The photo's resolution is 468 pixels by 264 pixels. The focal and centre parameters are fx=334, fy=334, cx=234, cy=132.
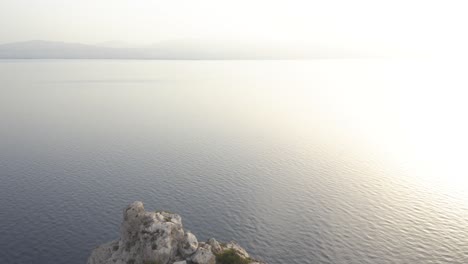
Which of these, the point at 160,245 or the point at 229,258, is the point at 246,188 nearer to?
the point at 229,258

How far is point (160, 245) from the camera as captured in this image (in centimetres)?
5153

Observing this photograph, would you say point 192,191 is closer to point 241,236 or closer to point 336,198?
point 241,236

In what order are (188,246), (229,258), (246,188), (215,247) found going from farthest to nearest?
(246,188) → (215,247) → (188,246) → (229,258)

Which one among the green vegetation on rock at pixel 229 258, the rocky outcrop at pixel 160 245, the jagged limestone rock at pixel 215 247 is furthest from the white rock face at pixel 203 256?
the jagged limestone rock at pixel 215 247

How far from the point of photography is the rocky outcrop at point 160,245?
167 ft

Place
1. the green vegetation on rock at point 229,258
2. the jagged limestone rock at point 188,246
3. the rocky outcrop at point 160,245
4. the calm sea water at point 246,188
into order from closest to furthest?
the rocky outcrop at point 160,245, the green vegetation on rock at point 229,258, the jagged limestone rock at point 188,246, the calm sea water at point 246,188

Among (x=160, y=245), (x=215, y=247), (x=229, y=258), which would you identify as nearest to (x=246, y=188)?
(x=215, y=247)

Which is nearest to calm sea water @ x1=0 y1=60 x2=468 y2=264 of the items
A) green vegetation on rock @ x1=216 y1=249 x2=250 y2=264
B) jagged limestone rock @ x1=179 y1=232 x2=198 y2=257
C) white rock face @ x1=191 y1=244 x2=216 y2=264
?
green vegetation on rock @ x1=216 y1=249 x2=250 y2=264

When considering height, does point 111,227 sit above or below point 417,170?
below

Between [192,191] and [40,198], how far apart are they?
39706mm

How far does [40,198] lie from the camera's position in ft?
287

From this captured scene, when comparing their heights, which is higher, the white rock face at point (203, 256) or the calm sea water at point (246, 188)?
the white rock face at point (203, 256)

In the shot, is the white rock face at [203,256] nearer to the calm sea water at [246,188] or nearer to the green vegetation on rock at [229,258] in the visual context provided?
the green vegetation on rock at [229,258]

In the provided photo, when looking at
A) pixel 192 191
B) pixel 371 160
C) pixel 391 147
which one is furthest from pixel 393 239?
pixel 391 147
